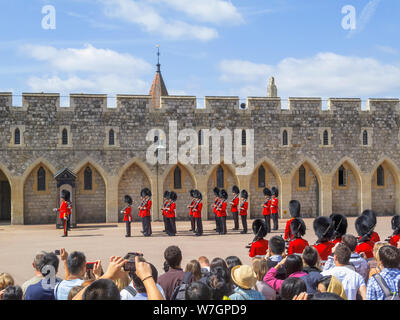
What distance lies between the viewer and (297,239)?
7.52 m

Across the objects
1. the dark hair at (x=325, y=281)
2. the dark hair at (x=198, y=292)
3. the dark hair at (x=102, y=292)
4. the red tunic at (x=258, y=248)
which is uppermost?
the dark hair at (x=102, y=292)

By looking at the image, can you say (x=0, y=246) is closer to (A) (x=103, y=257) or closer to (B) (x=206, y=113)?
(A) (x=103, y=257)

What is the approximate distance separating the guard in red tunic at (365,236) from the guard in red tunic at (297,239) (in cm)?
89

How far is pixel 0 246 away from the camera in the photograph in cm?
1305

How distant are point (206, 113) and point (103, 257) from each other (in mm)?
9795

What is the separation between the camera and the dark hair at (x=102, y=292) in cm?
325

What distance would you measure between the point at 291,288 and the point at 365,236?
13.5ft

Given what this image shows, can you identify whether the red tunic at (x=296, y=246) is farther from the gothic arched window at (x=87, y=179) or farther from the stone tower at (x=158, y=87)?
the stone tower at (x=158, y=87)

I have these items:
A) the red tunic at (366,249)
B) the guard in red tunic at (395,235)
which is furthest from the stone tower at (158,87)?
the red tunic at (366,249)

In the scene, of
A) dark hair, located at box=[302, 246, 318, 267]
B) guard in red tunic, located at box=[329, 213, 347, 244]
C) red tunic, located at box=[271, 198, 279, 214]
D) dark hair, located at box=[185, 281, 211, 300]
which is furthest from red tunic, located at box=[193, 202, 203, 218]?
dark hair, located at box=[185, 281, 211, 300]

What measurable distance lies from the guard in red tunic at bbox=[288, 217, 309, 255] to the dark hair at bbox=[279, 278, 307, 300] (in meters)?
3.12

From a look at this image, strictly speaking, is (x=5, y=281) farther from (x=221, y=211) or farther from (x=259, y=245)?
(x=221, y=211)

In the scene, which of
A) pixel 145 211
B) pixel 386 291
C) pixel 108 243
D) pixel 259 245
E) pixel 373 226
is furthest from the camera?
pixel 145 211

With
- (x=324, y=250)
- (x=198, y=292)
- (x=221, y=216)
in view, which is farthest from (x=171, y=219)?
(x=198, y=292)
